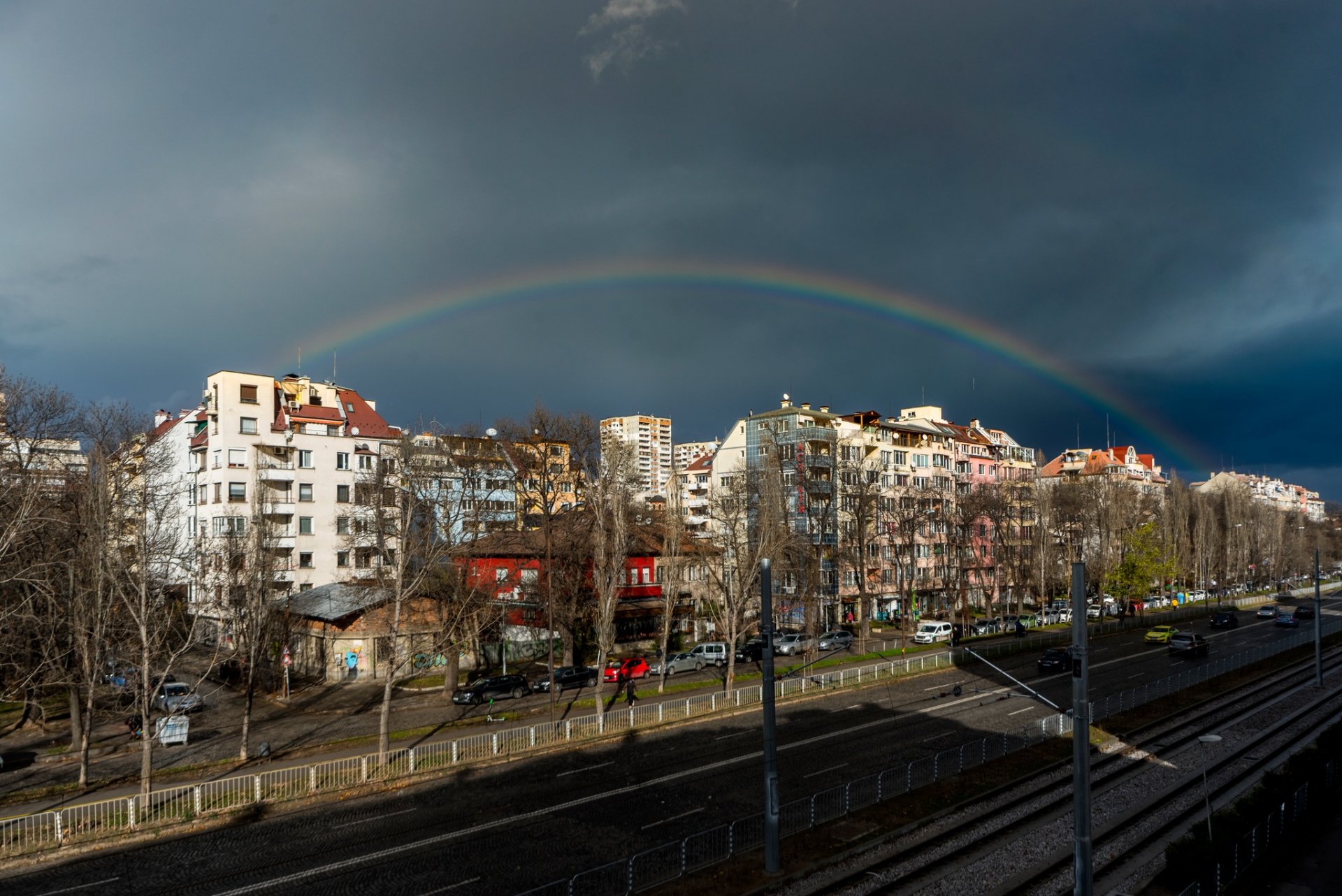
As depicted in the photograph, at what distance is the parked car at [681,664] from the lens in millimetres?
51344

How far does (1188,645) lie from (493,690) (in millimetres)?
46693

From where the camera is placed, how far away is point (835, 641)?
60.3m

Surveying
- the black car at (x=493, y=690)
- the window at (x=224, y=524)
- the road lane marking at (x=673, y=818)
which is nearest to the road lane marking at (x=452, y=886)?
the road lane marking at (x=673, y=818)

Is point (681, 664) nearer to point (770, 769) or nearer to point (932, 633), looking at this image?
point (932, 633)

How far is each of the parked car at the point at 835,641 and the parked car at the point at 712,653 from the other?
27.5 feet

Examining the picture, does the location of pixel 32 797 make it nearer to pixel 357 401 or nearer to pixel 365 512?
pixel 365 512

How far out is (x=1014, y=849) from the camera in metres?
20.9

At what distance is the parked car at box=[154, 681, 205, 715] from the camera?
1454 inches

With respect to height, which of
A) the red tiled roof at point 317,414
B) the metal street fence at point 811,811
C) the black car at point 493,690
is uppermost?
the red tiled roof at point 317,414

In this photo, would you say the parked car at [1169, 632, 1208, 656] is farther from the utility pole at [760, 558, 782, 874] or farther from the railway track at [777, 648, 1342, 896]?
the utility pole at [760, 558, 782, 874]

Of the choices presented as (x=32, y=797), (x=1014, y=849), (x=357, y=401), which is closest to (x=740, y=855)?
(x=1014, y=849)

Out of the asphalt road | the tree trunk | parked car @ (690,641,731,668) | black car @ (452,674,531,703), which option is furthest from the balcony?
the asphalt road

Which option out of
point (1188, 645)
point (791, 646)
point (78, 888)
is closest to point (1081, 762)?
point (78, 888)

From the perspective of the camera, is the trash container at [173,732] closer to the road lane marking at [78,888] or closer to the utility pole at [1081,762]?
the road lane marking at [78,888]
